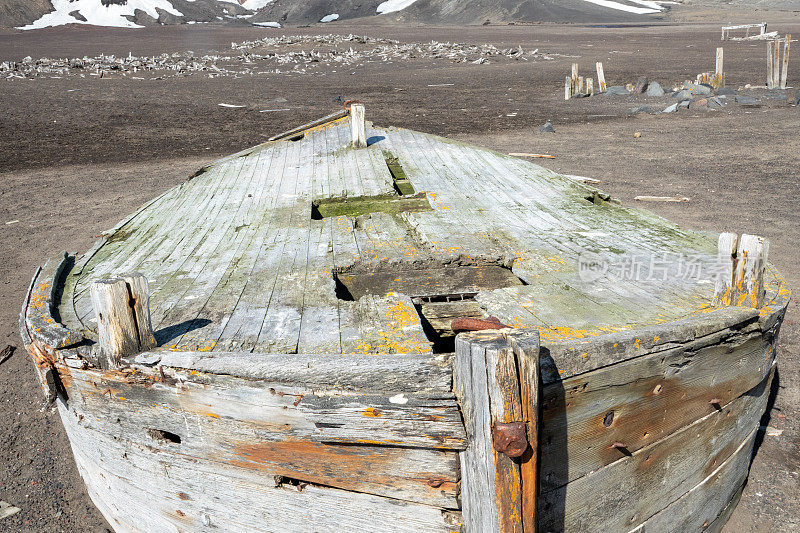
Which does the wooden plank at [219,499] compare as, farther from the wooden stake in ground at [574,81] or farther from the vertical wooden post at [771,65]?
the vertical wooden post at [771,65]

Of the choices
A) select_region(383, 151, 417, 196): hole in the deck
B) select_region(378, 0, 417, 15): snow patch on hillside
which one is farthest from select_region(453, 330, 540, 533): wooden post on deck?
select_region(378, 0, 417, 15): snow patch on hillside

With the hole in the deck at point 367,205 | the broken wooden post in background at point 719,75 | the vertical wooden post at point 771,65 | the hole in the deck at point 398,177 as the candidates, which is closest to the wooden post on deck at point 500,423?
the hole in the deck at point 367,205

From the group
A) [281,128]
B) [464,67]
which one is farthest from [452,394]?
[464,67]

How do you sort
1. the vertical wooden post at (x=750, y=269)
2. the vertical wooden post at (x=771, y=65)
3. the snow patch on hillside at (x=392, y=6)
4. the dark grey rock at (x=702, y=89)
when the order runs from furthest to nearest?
the snow patch on hillside at (x=392, y=6) < the vertical wooden post at (x=771, y=65) < the dark grey rock at (x=702, y=89) < the vertical wooden post at (x=750, y=269)

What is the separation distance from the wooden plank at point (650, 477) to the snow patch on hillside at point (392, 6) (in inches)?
3095

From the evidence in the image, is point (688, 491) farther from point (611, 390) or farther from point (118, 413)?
point (118, 413)

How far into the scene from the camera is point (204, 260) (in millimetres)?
4719

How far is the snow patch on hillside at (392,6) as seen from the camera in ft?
253

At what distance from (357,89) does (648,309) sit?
76.8 ft

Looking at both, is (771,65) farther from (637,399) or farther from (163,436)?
(163,436)

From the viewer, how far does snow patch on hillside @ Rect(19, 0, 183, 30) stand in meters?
70.5

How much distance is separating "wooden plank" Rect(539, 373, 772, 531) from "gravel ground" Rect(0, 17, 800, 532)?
1.03 meters

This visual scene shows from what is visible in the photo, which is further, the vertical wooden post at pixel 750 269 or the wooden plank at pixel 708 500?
the wooden plank at pixel 708 500

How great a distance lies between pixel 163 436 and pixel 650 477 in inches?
99.5
